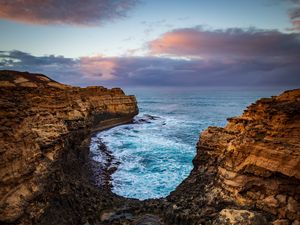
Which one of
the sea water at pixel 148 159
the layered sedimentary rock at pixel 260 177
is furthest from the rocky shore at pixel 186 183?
the sea water at pixel 148 159

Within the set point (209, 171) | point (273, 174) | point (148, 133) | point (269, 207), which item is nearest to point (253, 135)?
point (273, 174)

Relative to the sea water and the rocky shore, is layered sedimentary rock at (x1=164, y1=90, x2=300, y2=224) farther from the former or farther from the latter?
the sea water

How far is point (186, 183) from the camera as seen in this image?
12.3 meters

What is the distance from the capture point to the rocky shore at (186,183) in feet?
24.6

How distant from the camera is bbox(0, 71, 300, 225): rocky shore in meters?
7.49

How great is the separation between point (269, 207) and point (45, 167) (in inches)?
307

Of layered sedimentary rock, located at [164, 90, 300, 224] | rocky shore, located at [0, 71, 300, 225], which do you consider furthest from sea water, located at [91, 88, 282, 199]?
layered sedimentary rock, located at [164, 90, 300, 224]

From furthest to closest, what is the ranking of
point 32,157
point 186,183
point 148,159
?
point 148,159, point 186,183, point 32,157

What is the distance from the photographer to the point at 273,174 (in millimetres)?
7832

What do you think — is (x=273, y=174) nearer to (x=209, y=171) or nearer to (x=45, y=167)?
(x=209, y=171)

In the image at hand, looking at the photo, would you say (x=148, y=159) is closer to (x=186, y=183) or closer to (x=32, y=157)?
(x=186, y=183)

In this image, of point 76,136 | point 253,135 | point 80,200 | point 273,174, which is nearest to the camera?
point 273,174

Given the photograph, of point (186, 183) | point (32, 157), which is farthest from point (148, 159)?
point (32, 157)

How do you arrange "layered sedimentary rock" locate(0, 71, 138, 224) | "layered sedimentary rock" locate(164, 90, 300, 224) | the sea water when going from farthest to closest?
the sea water < "layered sedimentary rock" locate(0, 71, 138, 224) < "layered sedimentary rock" locate(164, 90, 300, 224)
